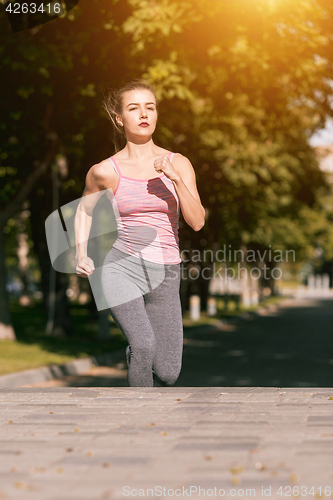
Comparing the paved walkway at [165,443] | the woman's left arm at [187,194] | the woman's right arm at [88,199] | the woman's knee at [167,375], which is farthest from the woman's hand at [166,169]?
the paved walkway at [165,443]

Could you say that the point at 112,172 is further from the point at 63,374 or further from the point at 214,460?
the point at 63,374

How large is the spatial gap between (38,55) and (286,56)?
3.69 m

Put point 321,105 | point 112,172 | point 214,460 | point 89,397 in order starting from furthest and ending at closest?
point 321,105 → point 89,397 → point 112,172 → point 214,460

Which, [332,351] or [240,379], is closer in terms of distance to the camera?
[240,379]

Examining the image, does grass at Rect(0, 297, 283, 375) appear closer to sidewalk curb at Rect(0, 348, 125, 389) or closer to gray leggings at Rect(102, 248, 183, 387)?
sidewalk curb at Rect(0, 348, 125, 389)

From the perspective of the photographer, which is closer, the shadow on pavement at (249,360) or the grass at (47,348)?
the shadow on pavement at (249,360)

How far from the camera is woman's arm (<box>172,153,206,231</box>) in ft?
13.6

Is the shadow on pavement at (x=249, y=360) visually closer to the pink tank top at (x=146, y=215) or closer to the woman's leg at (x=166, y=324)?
the woman's leg at (x=166, y=324)

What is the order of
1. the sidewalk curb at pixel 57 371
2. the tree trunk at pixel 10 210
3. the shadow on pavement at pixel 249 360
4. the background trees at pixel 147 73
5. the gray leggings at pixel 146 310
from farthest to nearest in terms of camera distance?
the tree trunk at pixel 10 210, the background trees at pixel 147 73, the shadow on pavement at pixel 249 360, the sidewalk curb at pixel 57 371, the gray leggings at pixel 146 310

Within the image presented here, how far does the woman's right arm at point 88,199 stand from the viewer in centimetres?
434

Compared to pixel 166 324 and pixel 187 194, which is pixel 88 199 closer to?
pixel 187 194

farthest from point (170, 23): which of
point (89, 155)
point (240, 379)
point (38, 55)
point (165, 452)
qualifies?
point (165, 452)

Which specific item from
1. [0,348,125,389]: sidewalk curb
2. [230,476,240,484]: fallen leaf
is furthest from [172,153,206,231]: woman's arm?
[0,348,125,389]: sidewalk curb

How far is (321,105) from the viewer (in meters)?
13.5
